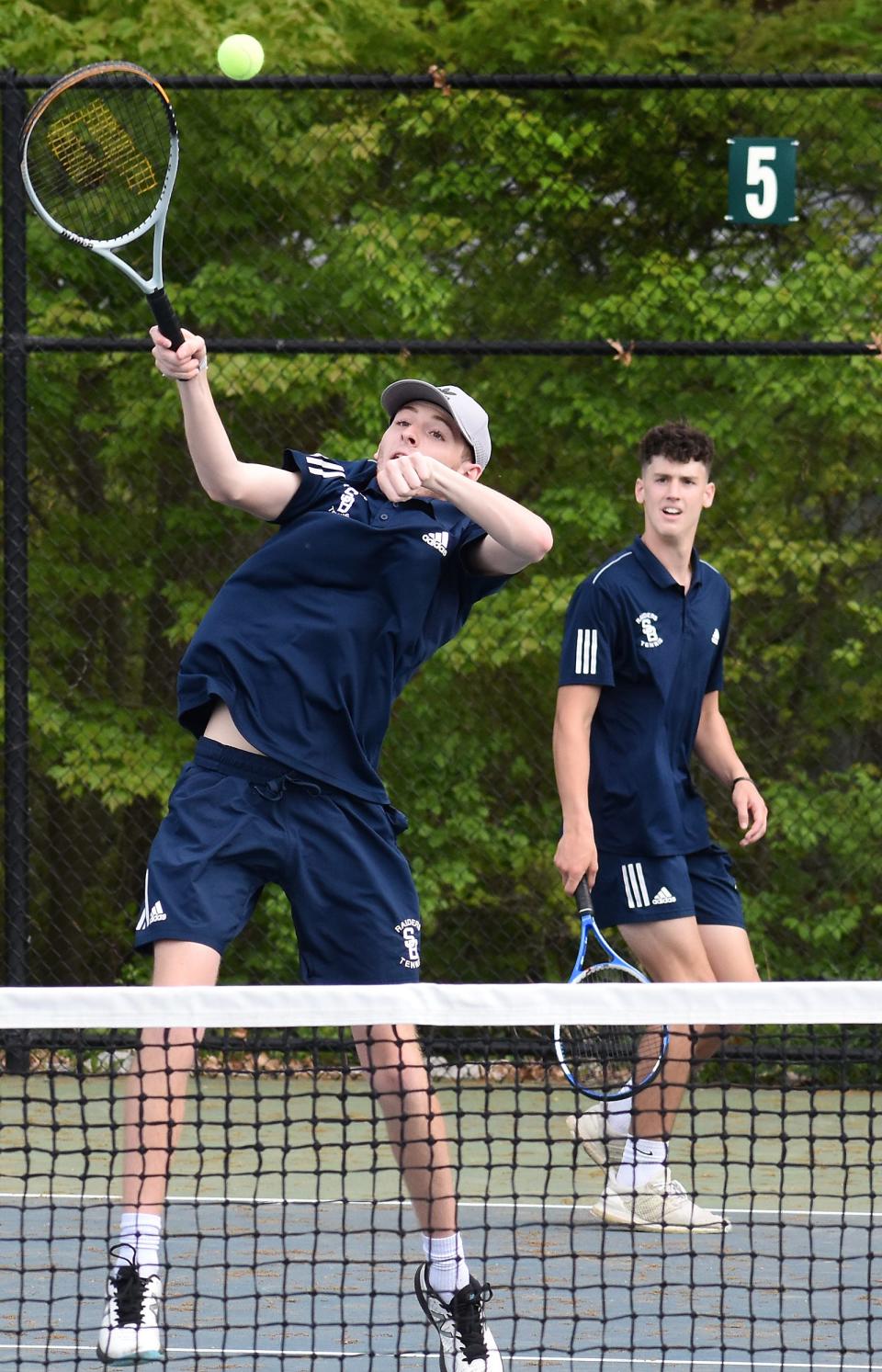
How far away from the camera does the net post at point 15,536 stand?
20.6 feet

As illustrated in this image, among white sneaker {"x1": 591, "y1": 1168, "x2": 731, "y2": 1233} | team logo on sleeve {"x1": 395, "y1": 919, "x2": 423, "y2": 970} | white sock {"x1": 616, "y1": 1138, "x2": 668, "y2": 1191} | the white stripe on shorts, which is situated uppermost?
the white stripe on shorts

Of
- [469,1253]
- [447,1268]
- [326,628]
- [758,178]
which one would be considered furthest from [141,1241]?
[758,178]

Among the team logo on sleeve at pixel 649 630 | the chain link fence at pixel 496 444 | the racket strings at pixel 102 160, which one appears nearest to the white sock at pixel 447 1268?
the team logo on sleeve at pixel 649 630

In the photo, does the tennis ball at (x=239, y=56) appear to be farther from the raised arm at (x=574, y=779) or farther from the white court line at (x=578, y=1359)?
the white court line at (x=578, y=1359)

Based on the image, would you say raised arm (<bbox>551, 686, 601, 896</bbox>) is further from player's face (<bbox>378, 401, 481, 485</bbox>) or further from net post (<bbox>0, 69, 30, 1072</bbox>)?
net post (<bbox>0, 69, 30, 1072</bbox>)

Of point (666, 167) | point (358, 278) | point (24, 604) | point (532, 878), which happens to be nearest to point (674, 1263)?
point (532, 878)

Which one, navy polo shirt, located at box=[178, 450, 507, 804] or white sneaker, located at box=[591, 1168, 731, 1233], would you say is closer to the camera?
navy polo shirt, located at box=[178, 450, 507, 804]

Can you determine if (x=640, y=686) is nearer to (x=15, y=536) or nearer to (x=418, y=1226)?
(x=418, y=1226)

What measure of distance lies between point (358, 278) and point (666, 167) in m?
1.14

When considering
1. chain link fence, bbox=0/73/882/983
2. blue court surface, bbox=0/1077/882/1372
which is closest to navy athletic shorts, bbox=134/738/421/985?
blue court surface, bbox=0/1077/882/1372

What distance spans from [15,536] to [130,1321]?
362 centimetres

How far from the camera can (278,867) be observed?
3.41 metres

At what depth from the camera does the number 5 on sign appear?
6453 millimetres

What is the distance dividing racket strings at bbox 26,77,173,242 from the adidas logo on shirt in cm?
133
